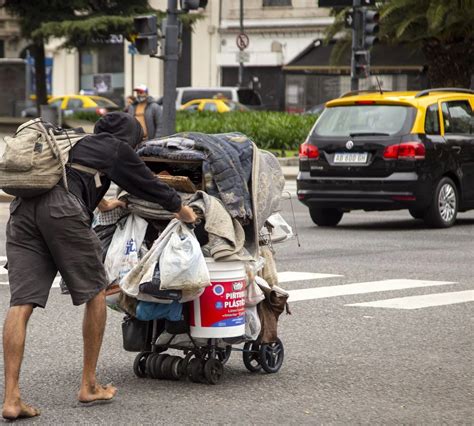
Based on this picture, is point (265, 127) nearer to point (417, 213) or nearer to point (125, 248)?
point (417, 213)

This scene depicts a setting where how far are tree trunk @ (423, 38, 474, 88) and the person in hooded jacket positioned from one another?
2718 centimetres

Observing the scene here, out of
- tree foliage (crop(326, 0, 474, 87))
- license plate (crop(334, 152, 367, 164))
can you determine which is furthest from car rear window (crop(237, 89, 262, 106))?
license plate (crop(334, 152, 367, 164))

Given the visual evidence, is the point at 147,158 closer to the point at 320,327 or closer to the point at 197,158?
the point at 197,158

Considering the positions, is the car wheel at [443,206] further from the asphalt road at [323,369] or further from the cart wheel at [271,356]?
the cart wheel at [271,356]

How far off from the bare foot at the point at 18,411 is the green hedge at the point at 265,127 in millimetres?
24811

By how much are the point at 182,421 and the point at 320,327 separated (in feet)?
10.4

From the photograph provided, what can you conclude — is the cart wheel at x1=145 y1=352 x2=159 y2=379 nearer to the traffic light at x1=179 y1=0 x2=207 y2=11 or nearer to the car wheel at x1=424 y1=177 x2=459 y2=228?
the car wheel at x1=424 y1=177 x2=459 y2=228

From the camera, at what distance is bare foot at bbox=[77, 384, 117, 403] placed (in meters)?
7.09

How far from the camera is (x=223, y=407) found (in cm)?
712

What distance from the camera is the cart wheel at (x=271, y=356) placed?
8.02m

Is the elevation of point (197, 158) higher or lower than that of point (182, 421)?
higher

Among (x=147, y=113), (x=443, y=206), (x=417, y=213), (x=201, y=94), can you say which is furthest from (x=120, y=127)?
(x=201, y=94)

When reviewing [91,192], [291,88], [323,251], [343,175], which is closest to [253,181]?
[91,192]

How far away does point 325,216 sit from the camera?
18125mm
